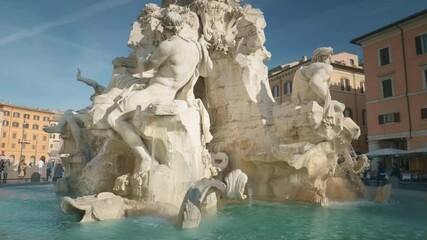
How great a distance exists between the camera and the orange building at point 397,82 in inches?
979

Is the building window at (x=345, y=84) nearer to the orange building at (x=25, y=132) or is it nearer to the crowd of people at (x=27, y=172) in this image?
the crowd of people at (x=27, y=172)

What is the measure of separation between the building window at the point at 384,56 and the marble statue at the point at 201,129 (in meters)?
22.5

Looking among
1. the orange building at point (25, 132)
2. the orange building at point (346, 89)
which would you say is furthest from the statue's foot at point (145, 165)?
the orange building at point (25, 132)

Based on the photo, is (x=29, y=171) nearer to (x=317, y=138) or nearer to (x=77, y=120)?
(x=77, y=120)

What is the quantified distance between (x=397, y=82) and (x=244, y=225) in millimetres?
26283

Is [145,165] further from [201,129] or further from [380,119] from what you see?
[380,119]

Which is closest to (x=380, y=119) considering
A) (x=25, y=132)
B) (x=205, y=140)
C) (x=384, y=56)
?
(x=384, y=56)

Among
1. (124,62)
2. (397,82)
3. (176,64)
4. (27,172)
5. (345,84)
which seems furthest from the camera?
(345,84)

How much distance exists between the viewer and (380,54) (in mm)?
27953

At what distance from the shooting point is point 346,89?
34.0 m

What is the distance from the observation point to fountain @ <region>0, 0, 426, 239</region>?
4.81 metres

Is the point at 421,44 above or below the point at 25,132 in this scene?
above

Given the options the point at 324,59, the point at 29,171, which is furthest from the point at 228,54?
the point at 29,171

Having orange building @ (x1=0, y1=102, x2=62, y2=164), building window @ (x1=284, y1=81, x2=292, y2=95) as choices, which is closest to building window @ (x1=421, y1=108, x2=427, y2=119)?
building window @ (x1=284, y1=81, x2=292, y2=95)
